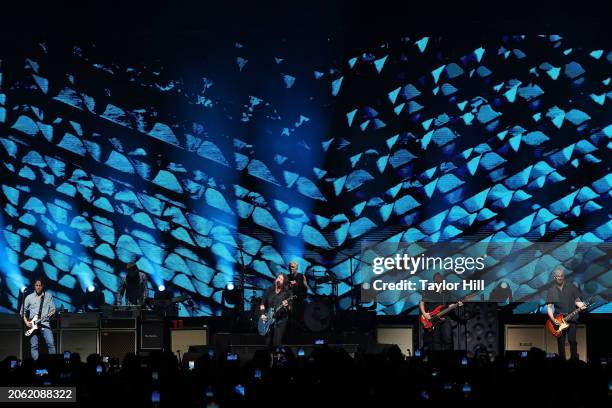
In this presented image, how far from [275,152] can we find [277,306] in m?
2.81

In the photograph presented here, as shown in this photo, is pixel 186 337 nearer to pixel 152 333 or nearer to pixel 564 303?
pixel 152 333

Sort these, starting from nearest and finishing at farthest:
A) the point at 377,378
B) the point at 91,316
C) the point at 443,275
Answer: the point at 377,378
the point at 91,316
the point at 443,275

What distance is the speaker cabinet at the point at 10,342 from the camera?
1285cm

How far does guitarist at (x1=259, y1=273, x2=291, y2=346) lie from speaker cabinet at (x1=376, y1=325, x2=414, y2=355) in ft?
5.18

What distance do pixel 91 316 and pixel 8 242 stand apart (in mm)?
2117

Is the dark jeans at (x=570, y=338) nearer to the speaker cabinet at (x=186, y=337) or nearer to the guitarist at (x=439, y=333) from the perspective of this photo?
the guitarist at (x=439, y=333)

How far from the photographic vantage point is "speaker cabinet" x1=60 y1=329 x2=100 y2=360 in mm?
13078

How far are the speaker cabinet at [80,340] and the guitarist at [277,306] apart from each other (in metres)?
2.38

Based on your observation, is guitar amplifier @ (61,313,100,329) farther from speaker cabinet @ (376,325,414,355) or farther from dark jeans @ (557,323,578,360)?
dark jeans @ (557,323,578,360)

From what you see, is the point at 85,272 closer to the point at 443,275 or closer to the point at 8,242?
the point at 8,242

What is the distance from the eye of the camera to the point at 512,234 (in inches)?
557

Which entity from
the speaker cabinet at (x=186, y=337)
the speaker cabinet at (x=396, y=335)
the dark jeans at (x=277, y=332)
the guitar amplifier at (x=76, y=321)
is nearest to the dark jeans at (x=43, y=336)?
the guitar amplifier at (x=76, y=321)

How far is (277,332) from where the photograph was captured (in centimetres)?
1240

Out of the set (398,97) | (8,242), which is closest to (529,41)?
(398,97)
